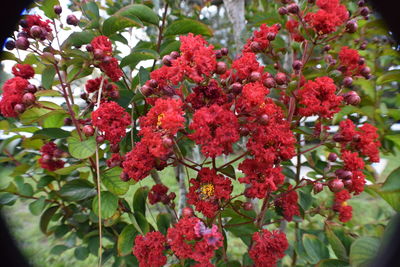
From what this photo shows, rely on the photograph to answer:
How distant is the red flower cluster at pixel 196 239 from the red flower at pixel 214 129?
0.66 feet

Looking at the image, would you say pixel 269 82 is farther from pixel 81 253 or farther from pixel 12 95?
pixel 81 253

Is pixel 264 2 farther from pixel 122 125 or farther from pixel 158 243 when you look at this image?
pixel 158 243

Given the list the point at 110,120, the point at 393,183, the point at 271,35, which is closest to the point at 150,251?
the point at 110,120

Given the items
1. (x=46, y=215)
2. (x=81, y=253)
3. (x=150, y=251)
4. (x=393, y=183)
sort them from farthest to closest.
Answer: (x=81, y=253) → (x=46, y=215) → (x=150, y=251) → (x=393, y=183)

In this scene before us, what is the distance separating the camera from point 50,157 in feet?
→ 3.55

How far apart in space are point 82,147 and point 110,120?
141 mm

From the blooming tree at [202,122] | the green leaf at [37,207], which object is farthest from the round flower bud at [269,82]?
the green leaf at [37,207]

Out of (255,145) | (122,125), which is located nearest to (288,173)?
(255,145)

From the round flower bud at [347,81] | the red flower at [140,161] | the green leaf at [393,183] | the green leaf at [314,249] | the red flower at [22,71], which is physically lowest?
the green leaf at [314,249]

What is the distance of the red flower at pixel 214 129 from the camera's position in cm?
64

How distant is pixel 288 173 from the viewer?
4.46 feet

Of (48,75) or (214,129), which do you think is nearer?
(214,129)

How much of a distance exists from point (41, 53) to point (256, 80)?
2.28 feet

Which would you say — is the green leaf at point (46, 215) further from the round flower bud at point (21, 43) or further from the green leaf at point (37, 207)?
the round flower bud at point (21, 43)
